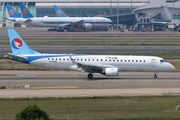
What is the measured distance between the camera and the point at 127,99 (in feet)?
133

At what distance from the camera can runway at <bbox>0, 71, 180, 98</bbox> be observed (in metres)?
44.4

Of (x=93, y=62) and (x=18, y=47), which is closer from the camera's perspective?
(x=93, y=62)

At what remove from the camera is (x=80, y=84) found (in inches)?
1962

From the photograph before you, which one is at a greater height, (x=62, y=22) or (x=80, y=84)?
(x=62, y=22)

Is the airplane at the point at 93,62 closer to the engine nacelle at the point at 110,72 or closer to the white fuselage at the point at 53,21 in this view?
the engine nacelle at the point at 110,72

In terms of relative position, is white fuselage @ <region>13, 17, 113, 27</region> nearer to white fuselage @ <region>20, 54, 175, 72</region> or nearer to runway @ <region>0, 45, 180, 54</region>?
runway @ <region>0, 45, 180, 54</region>

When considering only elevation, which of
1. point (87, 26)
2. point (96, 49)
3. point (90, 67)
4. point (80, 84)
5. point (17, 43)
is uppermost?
point (17, 43)

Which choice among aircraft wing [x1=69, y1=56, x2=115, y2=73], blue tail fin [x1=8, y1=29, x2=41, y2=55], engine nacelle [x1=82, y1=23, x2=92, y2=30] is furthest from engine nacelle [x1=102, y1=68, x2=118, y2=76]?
engine nacelle [x1=82, y1=23, x2=92, y2=30]

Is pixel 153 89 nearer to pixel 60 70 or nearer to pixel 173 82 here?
pixel 173 82

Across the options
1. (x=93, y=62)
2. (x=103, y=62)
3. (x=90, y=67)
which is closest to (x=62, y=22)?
(x=93, y=62)

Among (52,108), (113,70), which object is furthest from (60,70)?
(52,108)

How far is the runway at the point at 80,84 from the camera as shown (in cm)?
4438

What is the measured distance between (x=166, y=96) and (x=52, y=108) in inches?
412

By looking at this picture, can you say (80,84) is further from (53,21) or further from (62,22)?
(62,22)
